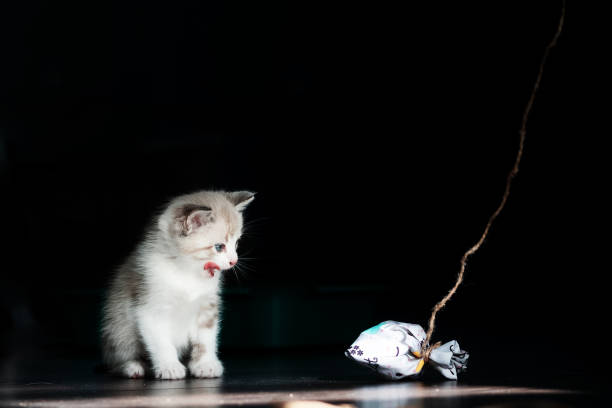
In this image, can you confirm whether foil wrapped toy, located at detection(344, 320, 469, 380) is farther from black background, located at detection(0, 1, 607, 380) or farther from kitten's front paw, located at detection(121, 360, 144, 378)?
black background, located at detection(0, 1, 607, 380)

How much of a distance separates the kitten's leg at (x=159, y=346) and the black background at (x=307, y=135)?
1.44 m

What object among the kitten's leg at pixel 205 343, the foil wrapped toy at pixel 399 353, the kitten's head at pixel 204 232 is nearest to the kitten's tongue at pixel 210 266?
the kitten's head at pixel 204 232

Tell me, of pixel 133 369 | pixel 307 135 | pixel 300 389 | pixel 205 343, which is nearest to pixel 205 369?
pixel 205 343

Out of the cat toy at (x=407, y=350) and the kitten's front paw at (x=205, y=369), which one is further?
the kitten's front paw at (x=205, y=369)

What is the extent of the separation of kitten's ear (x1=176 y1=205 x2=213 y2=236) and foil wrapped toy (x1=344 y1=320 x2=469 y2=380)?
1.50 ft

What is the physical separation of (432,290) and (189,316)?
7.86 feet

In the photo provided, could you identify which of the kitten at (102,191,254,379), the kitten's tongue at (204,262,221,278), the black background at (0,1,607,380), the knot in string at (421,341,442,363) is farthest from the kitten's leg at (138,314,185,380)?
the black background at (0,1,607,380)

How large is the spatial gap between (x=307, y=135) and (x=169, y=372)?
6.79 feet

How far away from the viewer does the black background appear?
3336 millimetres

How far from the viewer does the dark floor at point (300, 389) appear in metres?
1.42

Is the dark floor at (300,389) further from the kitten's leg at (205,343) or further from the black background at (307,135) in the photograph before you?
the black background at (307,135)

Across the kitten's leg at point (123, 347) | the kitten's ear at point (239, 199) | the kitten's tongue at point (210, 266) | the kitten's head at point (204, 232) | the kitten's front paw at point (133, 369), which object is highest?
the kitten's ear at point (239, 199)

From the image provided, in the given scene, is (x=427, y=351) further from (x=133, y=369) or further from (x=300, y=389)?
(x=133, y=369)

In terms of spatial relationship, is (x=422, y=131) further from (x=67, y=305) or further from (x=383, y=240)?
(x=67, y=305)
